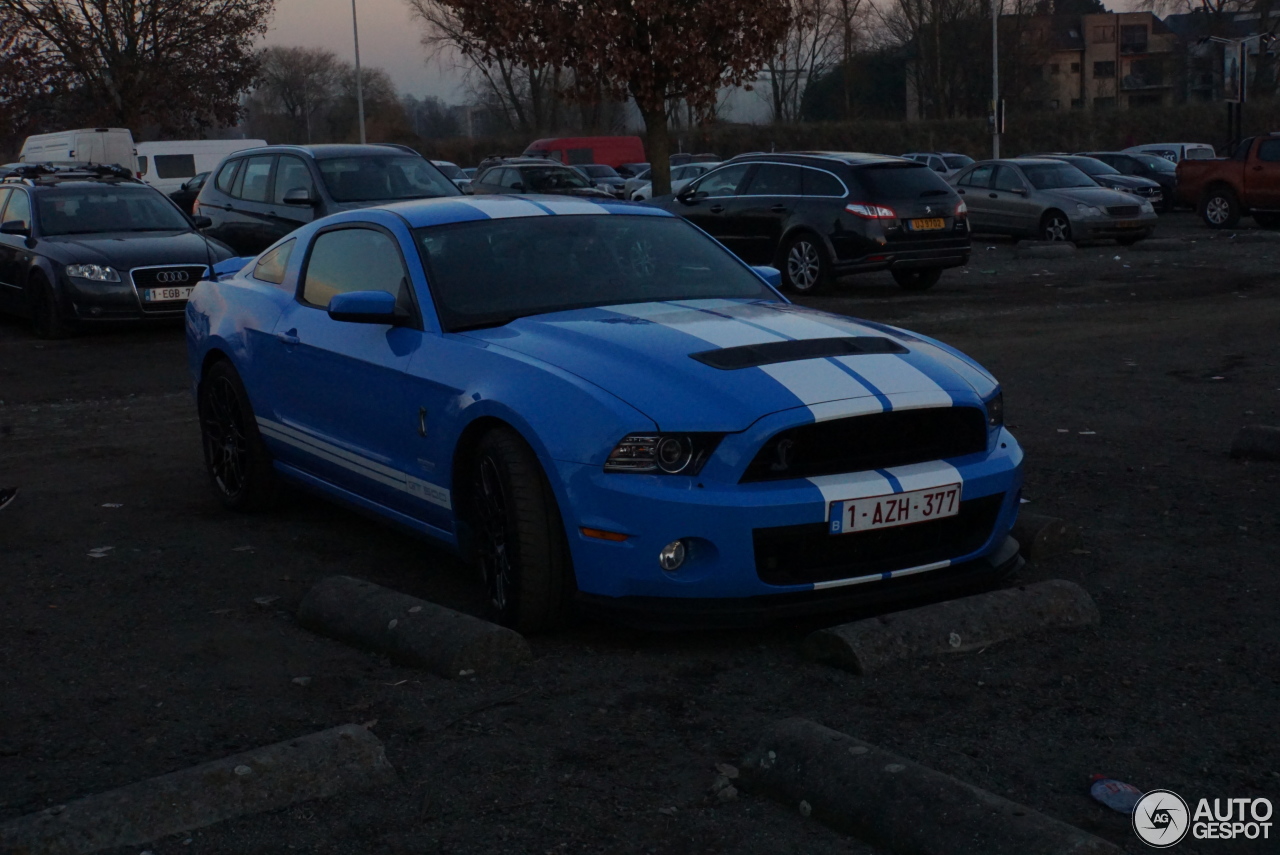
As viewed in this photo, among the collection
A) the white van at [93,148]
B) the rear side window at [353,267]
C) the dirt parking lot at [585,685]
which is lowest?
the dirt parking lot at [585,685]

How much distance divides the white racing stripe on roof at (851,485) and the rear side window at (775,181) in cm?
1274

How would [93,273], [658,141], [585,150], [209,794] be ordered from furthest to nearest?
[585,150] → [658,141] → [93,273] → [209,794]

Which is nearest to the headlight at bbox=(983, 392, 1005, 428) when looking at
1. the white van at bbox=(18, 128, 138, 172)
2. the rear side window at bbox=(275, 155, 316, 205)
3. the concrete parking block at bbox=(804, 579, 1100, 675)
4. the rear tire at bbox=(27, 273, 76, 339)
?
the concrete parking block at bbox=(804, 579, 1100, 675)

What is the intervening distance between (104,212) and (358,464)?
1035 cm

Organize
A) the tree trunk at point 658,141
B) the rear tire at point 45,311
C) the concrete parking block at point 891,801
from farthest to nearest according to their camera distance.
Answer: the tree trunk at point 658,141 → the rear tire at point 45,311 → the concrete parking block at point 891,801

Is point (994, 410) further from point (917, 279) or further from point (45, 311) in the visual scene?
point (917, 279)

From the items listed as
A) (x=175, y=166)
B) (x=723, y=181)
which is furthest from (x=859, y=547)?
(x=175, y=166)

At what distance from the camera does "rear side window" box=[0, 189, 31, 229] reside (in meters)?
14.7

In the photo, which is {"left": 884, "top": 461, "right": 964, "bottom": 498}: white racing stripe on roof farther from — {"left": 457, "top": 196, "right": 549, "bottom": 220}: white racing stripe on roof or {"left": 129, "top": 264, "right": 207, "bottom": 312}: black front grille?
{"left": 129, "top": 264, "right": 207, "bottom": 312}: black front grille

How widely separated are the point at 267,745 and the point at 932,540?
218cm

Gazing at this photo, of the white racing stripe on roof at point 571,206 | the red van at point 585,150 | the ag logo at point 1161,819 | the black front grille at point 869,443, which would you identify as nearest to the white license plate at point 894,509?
the black front grille at point 869,443

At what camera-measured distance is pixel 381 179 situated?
15.1 metres

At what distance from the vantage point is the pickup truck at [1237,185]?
977 inches

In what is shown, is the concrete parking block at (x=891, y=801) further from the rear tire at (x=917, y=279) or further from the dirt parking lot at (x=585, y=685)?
the rear tire at (x=917, y=279)
